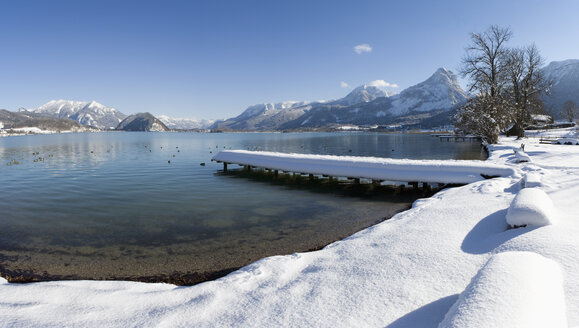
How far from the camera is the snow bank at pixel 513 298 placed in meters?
3.27

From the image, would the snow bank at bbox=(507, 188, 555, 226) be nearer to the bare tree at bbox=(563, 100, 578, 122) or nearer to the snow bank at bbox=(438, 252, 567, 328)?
the snow bank at bbox=(438, 252, 567, 328)

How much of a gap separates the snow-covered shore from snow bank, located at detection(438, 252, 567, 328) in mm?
16

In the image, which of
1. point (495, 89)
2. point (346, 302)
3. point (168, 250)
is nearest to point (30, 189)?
point (168, 250)

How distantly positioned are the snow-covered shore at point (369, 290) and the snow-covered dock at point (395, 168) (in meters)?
11.0

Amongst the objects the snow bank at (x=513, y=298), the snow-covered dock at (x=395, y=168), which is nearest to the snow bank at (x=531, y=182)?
the snow-covered dock at (x=395, y=168)

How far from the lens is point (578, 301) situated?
14.5ft

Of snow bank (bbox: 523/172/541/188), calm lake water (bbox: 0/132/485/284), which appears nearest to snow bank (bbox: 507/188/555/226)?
snow bank (bbox: 523/172/541/188)

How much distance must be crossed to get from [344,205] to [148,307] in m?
13.4

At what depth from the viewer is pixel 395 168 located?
73.9ft

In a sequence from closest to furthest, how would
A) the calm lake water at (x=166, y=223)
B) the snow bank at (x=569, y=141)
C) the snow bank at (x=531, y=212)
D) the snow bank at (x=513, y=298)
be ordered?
the snow bank at (x=513, y=298) < the snow bank at (x=531, y=212) < the calm lake water at (x=166, y=223) < the snow bank at (x=569, y=141)

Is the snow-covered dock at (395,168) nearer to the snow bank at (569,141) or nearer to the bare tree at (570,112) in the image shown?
the snow bank at (569,141)

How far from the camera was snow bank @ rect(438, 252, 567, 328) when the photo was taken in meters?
3.27

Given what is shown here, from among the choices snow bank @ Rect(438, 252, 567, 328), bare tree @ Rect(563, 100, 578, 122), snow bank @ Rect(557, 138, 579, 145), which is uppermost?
bare tree @ Rect(563, 100, 578, 122)

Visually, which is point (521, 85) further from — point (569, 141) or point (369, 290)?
point (369, 290)
